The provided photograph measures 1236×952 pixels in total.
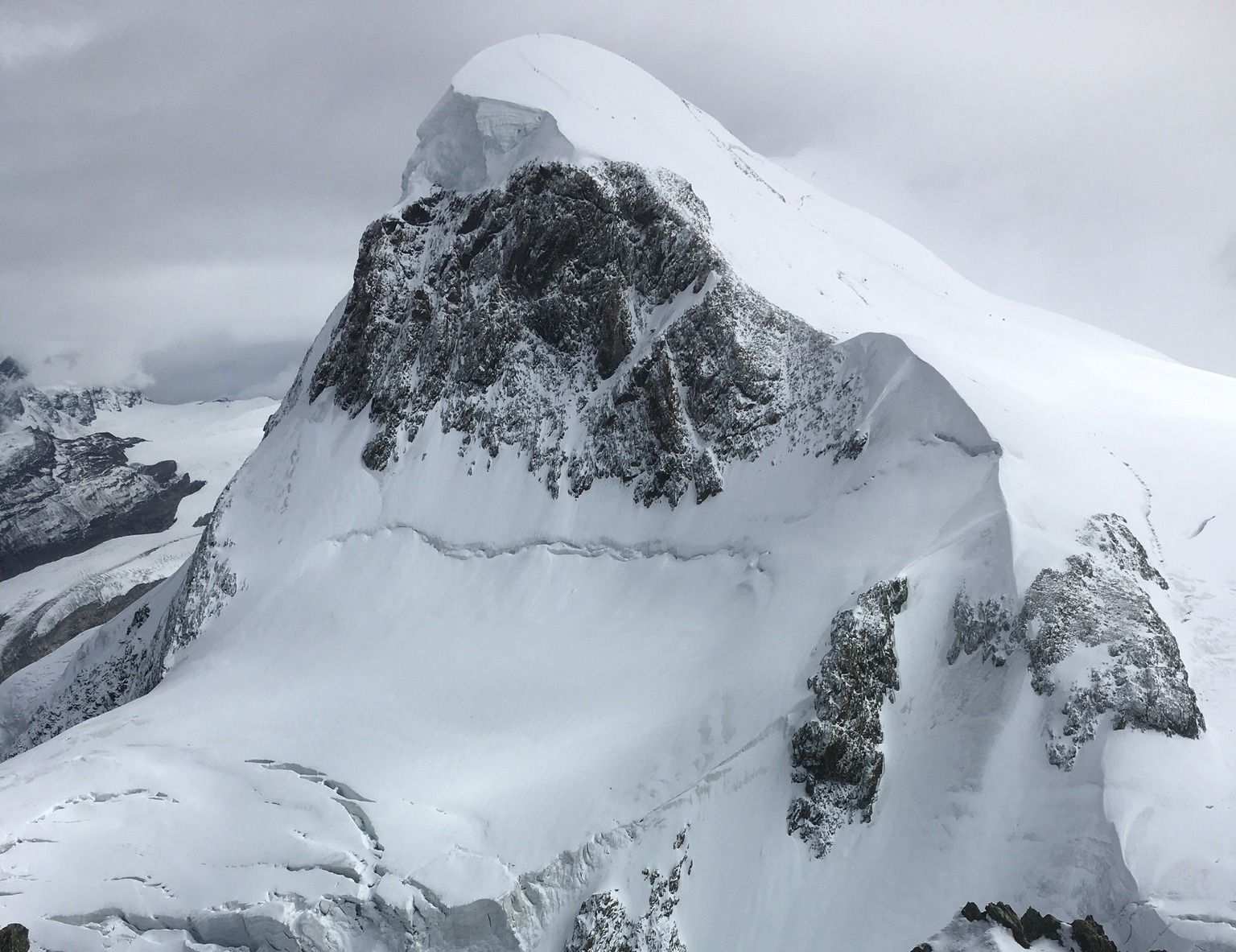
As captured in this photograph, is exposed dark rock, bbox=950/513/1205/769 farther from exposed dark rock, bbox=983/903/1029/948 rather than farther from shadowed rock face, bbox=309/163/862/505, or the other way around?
shadowed rock face, bbox=309/163/862/505

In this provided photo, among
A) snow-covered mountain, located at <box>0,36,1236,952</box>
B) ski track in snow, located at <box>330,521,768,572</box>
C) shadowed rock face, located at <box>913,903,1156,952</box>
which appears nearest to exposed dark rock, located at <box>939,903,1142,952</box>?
shadowed rock face, located at <box>913,903,1156,952</box>

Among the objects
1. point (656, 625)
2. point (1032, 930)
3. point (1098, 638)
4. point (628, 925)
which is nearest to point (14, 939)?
point (628, 925)

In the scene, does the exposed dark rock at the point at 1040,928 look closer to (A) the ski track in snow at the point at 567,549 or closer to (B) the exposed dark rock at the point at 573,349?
(A) the ski track in snow at the point at 567,549

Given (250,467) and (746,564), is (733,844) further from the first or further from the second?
(250,467)

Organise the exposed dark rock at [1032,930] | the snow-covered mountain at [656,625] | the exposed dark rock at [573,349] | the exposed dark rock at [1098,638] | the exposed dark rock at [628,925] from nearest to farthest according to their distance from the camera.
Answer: the exposed dark rock at [1032,930], the exposed dark rock at [1098,638], the snow-covered mountain at [656,625], the exposed dark rock at [628,925], the exposed dark rock at [573,349]

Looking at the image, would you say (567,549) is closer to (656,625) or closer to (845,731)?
(656,625)

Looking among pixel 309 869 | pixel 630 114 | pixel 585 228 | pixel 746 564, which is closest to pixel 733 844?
pixel 746 564

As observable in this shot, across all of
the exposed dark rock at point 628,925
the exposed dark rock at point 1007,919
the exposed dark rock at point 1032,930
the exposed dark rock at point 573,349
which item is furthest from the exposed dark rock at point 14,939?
the exposed dark rock at point 1007,919
